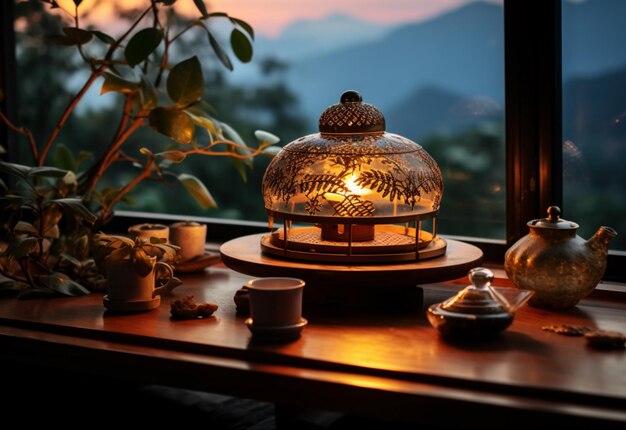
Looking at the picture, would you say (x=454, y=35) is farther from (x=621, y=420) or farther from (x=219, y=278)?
(x=621, y=420)

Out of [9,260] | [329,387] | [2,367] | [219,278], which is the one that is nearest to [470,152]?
[219,278]

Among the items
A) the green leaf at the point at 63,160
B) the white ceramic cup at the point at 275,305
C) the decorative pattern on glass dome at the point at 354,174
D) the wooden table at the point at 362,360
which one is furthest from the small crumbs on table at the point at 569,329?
the green leaf at the point at 63,160

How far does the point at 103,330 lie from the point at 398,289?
536 millimetres

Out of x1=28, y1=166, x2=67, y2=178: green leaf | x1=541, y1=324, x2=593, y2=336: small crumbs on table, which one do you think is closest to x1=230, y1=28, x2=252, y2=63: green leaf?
x1=28, y1=166, x2=67, y2=178: green leaf

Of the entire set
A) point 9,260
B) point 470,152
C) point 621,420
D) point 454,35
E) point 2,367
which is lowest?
point 2,367

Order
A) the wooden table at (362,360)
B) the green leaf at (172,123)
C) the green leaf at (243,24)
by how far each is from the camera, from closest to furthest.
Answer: the wooden table at (362,360)
the green leaf at (172,123)
the green leaf at (243,24)

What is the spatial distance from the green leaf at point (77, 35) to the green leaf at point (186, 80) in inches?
8.5

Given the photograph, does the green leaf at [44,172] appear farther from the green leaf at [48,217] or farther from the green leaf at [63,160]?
the green leaf at [63,160]

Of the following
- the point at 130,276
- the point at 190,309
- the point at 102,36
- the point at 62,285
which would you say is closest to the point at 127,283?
the point at 130,276

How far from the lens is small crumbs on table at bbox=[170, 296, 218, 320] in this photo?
4.91 feet

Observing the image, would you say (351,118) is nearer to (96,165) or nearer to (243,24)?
(243,24)

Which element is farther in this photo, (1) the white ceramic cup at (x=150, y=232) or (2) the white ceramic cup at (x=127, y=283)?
(1) the white ceramic cup at (x=150, y=232)

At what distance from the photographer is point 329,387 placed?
3.93 ft

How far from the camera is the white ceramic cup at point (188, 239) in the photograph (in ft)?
6.08
